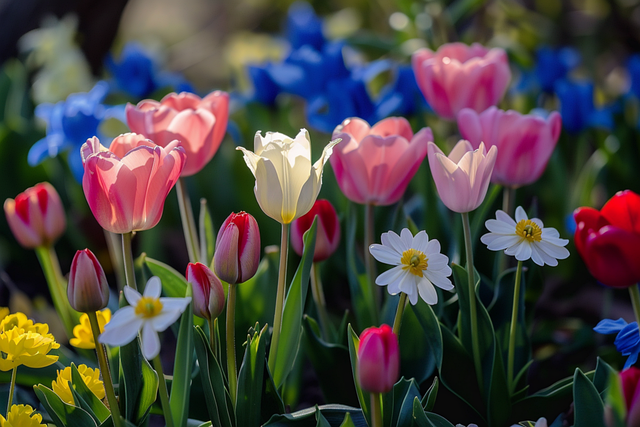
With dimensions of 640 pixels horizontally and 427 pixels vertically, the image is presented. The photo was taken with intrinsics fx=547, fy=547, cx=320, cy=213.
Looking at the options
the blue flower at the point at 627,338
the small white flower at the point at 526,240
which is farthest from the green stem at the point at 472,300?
the blue flower at the point at 627,338

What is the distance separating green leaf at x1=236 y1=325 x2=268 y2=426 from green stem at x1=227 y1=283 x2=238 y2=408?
0.02 m

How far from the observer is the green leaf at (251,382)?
533 mm

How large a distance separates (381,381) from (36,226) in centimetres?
52

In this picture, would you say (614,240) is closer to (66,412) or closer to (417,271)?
(417,271)

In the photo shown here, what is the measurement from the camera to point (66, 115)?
98 centimetres

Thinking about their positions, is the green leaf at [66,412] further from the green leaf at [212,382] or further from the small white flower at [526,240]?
the small white flower at [526,240]

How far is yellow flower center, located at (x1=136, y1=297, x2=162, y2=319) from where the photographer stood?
406mm

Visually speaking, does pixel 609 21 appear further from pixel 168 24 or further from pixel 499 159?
pixel 168 24

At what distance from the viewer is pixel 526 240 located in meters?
0.52

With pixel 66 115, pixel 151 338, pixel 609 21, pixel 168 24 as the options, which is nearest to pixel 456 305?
pixel 151 338

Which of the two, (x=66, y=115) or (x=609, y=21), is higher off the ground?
(x=66, y=115)

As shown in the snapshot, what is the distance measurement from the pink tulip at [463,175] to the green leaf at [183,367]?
253mm

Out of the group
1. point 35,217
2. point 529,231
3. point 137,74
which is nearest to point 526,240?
point 529,231

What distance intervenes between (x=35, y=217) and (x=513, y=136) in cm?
62
